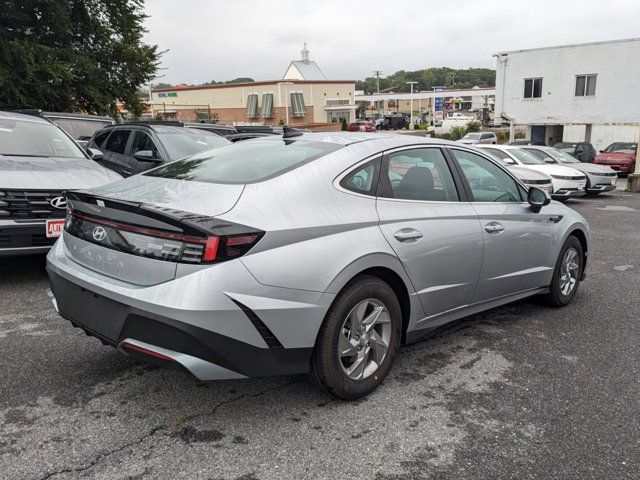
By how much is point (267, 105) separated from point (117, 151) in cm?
4747

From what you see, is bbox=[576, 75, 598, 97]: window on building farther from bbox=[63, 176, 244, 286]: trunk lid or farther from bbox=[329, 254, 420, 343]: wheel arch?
bbox=[63, 176, 244, 286]: trunk lid

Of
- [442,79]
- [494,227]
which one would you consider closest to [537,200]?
[494,227]

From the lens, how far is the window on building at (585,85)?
103 ft

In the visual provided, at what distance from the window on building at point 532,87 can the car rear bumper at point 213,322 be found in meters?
34.9

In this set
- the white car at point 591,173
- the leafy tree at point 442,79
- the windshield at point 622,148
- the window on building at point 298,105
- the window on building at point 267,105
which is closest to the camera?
the white car at point 591,173

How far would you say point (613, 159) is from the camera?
21797 millimetres

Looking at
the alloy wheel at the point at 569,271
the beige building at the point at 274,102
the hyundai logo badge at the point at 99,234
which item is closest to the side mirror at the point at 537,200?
the alloy wheel at the point at 569,271

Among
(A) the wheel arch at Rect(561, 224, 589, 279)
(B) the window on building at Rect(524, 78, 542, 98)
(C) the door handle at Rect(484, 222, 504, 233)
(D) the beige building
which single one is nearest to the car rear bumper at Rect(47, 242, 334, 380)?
(C) the door handle at Rect(484, 222, 504, 233)

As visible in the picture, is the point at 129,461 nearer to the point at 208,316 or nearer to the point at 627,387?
the point at 208,316

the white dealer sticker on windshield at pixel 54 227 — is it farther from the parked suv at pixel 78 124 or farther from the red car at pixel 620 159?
the red car at pixel 620 159

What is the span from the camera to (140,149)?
809 cm

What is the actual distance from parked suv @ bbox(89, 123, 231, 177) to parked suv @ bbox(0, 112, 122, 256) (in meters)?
1.45

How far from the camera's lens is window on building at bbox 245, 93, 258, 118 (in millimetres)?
55375

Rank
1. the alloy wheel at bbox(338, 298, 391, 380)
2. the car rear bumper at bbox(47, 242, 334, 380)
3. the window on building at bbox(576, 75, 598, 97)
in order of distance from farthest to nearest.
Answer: the window on building at bbox(576, 75, 598, 97) < the alloy wheel at bbox(338, 298, 391, 380) < the car rear bumper at bbox(47, 242, 334, 380)
